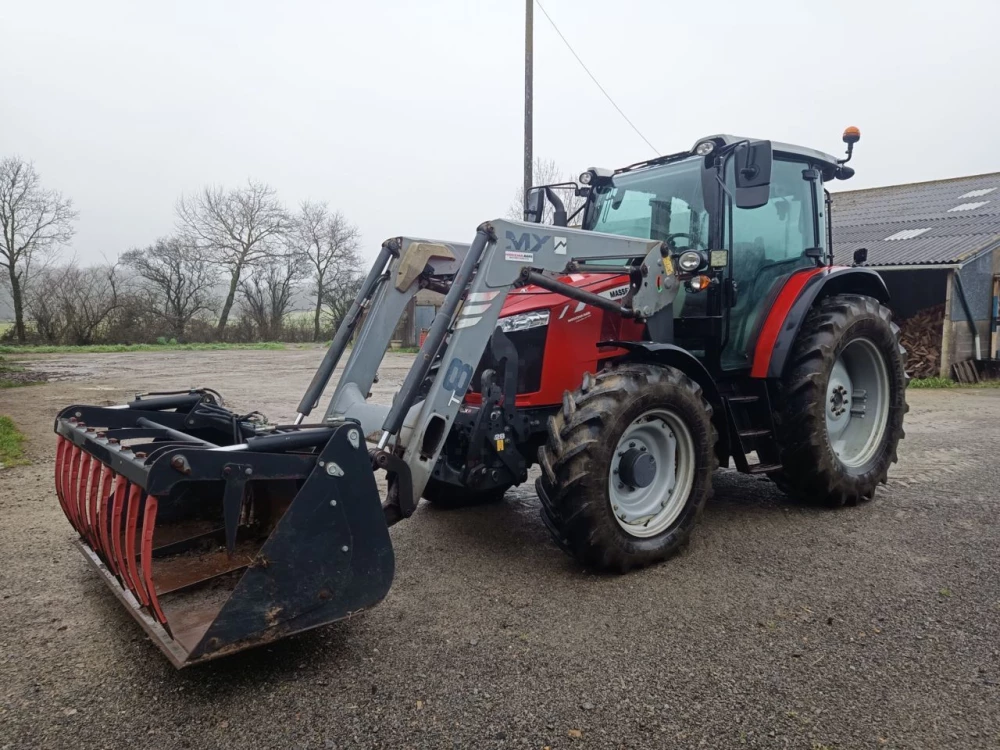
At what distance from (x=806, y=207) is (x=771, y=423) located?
1.68m

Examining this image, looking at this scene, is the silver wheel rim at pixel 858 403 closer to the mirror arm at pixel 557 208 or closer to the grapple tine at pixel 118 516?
the mirror arm at pixel 557 208

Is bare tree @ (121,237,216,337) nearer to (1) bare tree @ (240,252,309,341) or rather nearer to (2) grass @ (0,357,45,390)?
(1) bare tree @ (240,252,309,341)

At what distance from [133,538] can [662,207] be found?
3.69 m

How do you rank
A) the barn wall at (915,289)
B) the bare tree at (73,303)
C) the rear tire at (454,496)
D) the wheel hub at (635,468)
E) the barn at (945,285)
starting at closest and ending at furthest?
the wheel hub at (635,468) < the rear tire at (454,496) < the barn at (945,285) < the barn wall at (915,289) < the bare tree at (73,303)

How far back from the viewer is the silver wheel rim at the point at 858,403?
5.20m

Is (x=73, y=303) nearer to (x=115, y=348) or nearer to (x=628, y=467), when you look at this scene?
(x=115, y=348)

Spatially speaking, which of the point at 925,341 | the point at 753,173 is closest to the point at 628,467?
the point at 753,173

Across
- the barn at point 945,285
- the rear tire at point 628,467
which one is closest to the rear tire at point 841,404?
the rear tire at point 628,467

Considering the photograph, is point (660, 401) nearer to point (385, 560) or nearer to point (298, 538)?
point (385, 560)

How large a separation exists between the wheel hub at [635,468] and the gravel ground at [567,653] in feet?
1.59

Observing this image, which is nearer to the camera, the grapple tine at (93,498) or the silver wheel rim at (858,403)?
the grapple tine at (93,498)

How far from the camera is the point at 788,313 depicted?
4.56 metres

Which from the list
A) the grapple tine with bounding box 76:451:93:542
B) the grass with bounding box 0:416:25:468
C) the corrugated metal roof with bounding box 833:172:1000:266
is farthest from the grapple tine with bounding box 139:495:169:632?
the corrugated metal roof with bounding box 833:172:1000:266

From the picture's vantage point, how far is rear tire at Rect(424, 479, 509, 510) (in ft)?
15.3
